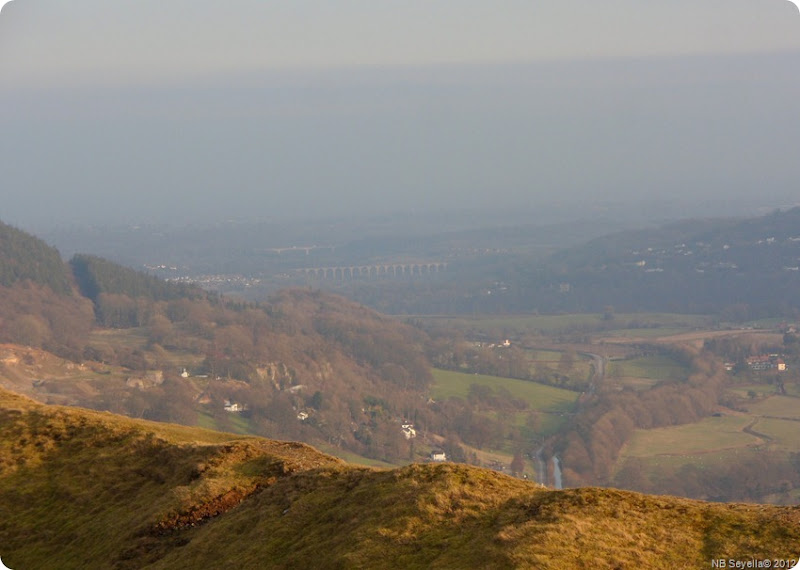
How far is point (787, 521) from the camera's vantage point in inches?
683

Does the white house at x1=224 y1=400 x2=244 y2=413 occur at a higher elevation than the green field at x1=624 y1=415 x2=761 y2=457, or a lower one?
higher

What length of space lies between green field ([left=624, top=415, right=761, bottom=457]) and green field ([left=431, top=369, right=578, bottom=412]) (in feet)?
48.8

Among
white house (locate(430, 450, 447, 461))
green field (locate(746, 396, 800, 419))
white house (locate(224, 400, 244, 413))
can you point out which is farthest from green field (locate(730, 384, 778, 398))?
white house (locate(224, 400, 244, 413))

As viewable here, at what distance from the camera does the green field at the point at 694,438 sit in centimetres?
8250

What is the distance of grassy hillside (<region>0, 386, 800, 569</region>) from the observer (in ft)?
52.7

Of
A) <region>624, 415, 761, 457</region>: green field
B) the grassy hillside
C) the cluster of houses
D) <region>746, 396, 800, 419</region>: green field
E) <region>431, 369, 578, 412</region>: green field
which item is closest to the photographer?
the grassy hillside

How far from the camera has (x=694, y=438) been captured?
87250 mm

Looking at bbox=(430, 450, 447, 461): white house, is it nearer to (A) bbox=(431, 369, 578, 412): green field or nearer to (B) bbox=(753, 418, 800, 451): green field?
(A) bbox=(431, 369, 578, 412): green field

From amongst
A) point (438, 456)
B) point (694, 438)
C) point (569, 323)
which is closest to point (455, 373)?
point (569, 323)

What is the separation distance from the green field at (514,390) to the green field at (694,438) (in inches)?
586

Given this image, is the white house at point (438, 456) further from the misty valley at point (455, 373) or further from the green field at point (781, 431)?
the green field at point (781, 431)

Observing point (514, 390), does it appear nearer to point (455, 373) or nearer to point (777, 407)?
point (455, 373)

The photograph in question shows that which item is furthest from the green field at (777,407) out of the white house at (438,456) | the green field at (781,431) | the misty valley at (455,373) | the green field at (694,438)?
the white house at (438,456)

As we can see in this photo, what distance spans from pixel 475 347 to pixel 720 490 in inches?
2888
